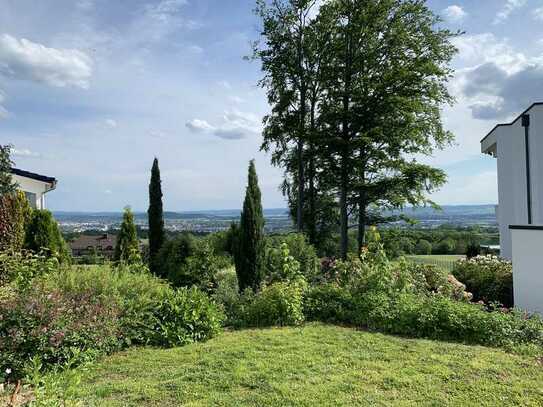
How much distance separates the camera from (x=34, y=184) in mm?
15547

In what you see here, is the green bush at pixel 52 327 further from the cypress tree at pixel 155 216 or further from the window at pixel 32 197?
the window at pixel 32 197

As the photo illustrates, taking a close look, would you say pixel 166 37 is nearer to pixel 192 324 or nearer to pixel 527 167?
pixel 192 324

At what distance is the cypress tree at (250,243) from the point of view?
8586 mm

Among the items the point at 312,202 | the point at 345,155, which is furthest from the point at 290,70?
the point at 312,202

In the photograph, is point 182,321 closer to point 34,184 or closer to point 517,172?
point 517,172

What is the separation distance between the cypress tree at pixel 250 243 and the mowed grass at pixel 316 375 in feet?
10.6

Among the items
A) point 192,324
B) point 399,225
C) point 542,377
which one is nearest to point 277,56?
point 399,225

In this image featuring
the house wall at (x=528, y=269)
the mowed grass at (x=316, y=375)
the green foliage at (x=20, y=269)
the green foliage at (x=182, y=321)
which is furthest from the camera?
the house wall at (x=528, y=269)

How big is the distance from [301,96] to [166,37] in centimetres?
965

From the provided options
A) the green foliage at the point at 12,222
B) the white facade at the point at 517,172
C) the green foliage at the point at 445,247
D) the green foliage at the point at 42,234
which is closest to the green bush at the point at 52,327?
the green foliage at the point at 42,234

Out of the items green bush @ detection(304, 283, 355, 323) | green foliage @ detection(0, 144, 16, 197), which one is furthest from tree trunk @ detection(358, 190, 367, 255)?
green foliage @ detection(0, 144, 16, 197)

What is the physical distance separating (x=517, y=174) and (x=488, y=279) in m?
3.70

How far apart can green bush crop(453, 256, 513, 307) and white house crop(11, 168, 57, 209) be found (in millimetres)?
14625

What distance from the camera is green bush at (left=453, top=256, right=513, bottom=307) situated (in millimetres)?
8219
